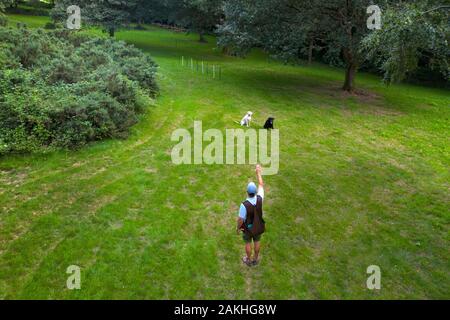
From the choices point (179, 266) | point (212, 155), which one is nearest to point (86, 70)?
point (212, 155)

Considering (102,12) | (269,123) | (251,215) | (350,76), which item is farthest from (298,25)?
(102,12)

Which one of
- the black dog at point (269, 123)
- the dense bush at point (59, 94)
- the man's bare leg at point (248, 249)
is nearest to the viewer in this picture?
the man's bare leg at point (248, 249)

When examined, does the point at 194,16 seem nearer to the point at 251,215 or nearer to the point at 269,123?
the point at 269,123

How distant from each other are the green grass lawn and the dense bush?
0.67 meters

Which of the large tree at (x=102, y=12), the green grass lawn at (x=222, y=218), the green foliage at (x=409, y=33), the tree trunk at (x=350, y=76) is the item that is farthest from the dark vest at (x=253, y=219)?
the large tree at (x=102, y=12)

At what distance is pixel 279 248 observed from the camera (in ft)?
30.8

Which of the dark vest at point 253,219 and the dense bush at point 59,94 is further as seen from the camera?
the dense bush at point 59,94

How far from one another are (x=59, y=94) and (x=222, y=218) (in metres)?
8.67

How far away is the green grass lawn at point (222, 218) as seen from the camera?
8.12m

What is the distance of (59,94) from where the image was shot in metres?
14.9

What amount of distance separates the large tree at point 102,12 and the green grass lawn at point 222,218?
1983cm

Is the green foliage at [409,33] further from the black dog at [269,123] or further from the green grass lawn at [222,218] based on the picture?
the black dog at [269,123]

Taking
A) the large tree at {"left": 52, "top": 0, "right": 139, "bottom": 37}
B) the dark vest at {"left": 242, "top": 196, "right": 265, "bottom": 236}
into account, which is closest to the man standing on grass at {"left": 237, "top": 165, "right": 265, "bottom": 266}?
the dark vest at {"left": 242, "top": 196, "right": 265, "bottom": 236}

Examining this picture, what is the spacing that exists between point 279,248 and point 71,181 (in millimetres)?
6518
